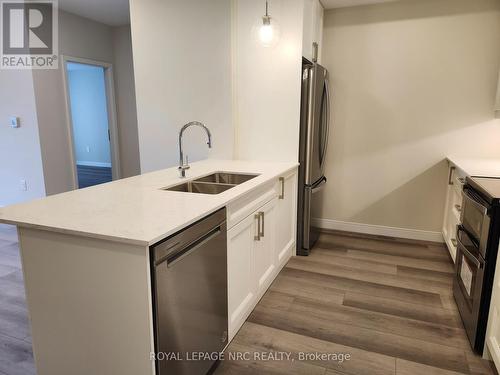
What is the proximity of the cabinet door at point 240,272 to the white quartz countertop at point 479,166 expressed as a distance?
160cm

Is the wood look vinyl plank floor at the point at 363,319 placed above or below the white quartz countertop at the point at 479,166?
below

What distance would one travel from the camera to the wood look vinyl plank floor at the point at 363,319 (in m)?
1.84

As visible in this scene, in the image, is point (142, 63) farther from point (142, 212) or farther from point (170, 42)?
point (142, 212)

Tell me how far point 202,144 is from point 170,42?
38.6 inches

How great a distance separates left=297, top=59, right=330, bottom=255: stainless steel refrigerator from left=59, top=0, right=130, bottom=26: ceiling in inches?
97.2

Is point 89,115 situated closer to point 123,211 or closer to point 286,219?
point 286,219

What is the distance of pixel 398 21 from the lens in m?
3.39

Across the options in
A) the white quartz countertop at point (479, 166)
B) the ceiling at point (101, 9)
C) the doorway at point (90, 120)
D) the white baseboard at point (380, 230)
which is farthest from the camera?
the doorway at point (90, 120)

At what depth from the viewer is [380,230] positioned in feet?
12.5

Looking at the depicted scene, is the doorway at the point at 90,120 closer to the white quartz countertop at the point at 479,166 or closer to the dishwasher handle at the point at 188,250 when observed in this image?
the dishwasher handle at the point at 188,250

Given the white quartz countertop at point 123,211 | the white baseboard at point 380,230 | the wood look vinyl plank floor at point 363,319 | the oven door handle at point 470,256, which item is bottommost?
the wood look vinyl plank floor at point 363,319

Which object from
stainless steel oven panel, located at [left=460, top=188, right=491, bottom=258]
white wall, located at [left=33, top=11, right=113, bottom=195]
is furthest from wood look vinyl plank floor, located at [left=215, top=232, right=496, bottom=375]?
white wall, located at [left=33, top=11, right=113, bottom=195]

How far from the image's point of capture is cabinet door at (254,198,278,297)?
7.46 feet

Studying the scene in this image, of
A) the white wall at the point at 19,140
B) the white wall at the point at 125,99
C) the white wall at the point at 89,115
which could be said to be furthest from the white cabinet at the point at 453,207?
the white wall at the point at 89,115
